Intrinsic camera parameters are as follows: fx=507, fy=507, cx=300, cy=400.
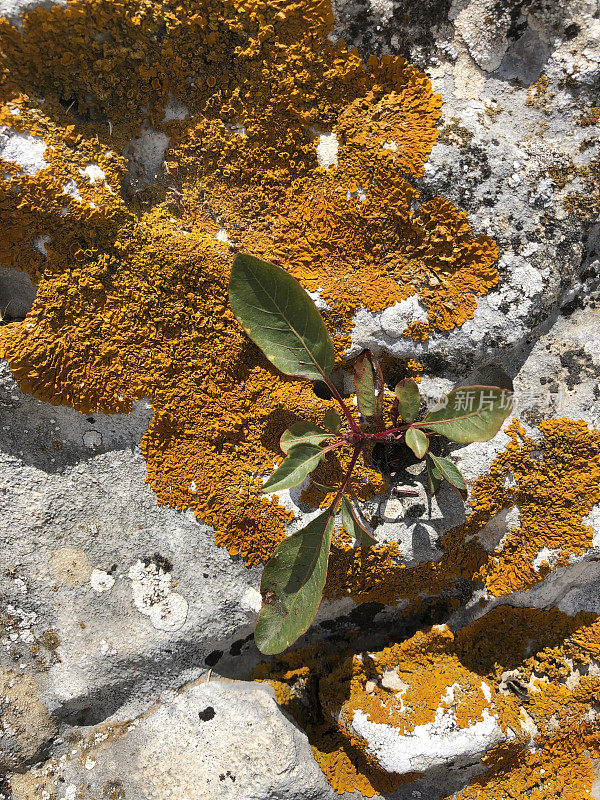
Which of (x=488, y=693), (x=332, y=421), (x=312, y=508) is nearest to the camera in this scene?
(x=332, y=421)

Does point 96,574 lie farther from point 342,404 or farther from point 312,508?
point 342,404

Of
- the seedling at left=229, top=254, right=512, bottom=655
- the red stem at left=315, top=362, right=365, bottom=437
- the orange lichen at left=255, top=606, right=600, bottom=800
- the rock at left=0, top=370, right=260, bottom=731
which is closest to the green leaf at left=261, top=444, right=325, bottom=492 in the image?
the seedling at left=229, top=254, right=512, bottom=655

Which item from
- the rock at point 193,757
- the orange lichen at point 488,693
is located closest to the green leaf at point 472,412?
the orange lichen at point 488,693

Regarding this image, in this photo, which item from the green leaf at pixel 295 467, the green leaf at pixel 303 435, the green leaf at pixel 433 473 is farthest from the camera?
the green leaf at pixel 433 473

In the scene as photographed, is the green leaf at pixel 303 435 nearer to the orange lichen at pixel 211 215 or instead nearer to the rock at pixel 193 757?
the orange lichen at pixel 211 215

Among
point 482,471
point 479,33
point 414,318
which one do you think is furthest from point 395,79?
point 482,471

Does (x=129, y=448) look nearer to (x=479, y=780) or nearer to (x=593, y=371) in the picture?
(x=593, y=371)

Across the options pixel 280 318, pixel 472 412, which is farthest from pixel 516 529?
pixel 280 318
